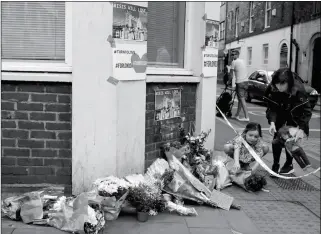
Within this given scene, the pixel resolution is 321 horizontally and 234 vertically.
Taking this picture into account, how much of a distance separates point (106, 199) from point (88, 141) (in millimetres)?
759

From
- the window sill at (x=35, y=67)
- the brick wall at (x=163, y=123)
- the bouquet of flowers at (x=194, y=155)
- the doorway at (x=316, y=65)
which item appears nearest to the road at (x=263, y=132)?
the brick wall at (x=163, y=123)

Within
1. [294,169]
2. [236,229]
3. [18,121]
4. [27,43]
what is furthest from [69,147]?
[294,169]

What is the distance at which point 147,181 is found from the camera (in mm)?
4617

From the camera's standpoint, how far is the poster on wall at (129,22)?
15.3 ft

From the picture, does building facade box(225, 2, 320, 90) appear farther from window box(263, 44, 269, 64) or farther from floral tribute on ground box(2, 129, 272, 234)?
floral tribute on ground box(2, 129, 272, 234)

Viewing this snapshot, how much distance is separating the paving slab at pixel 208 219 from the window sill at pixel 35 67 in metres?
2.03

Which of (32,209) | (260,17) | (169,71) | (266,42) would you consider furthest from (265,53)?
(32,209)

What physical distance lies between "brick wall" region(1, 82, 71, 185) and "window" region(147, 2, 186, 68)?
1.51 meters

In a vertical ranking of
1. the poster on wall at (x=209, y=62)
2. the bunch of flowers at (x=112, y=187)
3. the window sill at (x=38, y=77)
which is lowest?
the bunch of flowers at (x=112, y=187)

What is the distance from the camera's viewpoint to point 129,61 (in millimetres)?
4844

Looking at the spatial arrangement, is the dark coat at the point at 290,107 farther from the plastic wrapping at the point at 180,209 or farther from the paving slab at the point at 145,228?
the paving slab at the point at 145,228

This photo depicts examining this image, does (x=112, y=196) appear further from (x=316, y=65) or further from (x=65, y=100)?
(x=316, y=65)

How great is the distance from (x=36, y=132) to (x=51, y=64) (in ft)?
2.50

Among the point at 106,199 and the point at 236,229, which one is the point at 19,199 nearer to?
the point at 106,199
